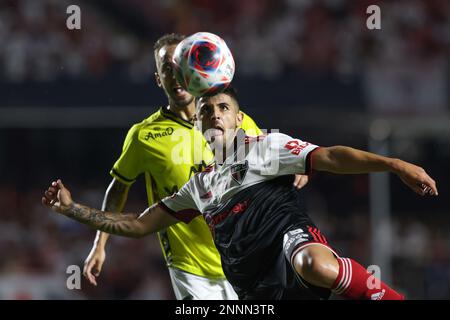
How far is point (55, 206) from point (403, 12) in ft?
30.8

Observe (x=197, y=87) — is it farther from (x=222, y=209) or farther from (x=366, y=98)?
→ (x=366, y=98)

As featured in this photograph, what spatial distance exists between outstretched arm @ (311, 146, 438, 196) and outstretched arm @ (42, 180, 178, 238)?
1.19m

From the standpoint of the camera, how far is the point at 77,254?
37.5 ft

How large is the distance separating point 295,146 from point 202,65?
3.10ft

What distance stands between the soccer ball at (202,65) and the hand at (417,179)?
146cm

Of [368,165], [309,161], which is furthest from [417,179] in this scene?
[309,161]

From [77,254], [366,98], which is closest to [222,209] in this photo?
[77,254]

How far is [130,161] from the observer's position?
6.24m

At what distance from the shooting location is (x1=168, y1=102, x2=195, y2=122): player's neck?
6.24 m

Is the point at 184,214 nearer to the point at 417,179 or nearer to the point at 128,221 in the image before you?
the point at 128,221

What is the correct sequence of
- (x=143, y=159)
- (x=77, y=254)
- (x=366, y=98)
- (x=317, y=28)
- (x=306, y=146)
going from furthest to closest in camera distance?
(x=317, y=28) → (x=366, y=98) → (x=77, y=254) → (x=143, y=159) → (x=306, y=146)

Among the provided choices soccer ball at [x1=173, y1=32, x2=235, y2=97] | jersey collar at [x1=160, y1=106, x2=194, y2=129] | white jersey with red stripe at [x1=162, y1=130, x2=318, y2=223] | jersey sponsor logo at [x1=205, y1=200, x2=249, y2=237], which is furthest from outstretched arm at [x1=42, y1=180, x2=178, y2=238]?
jersey collar at [x1=160, y1=106, x2=194, y2=129]

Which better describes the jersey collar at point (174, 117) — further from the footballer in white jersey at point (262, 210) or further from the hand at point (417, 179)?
the hand at point (417, 179)

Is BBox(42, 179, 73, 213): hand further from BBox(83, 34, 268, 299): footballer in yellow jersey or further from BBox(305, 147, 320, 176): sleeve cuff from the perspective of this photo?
BBox(305, 147, 320, 176): sleeve cuff
